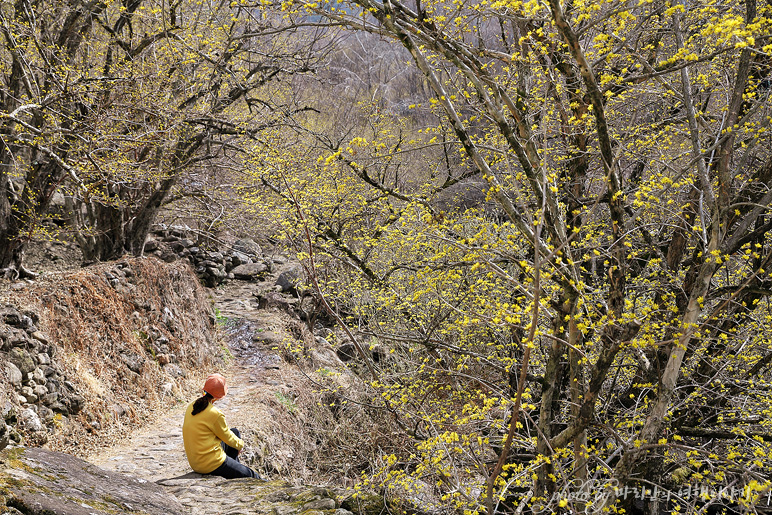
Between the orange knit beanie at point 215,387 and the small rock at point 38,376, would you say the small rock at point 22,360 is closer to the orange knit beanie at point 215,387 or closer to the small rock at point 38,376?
the small rock at point 38,376

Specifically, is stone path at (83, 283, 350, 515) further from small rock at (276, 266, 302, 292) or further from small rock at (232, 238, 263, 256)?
small rock at (232, 238, 263, 256)

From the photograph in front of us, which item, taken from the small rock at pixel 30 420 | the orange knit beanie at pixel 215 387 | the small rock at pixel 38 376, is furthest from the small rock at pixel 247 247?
the orange knit beanie at pixel 215 387

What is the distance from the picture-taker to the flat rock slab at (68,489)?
8.72 feet

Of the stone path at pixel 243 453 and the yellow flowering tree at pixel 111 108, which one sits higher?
the yellow flowering tree at pixel 111 108

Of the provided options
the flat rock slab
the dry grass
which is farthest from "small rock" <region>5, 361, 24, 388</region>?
the flat rock slab

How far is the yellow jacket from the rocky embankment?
16 centimetres

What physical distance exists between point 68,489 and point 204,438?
2.03 m

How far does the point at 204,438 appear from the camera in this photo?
5.09 meters

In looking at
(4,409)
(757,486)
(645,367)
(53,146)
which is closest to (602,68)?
(645,367)

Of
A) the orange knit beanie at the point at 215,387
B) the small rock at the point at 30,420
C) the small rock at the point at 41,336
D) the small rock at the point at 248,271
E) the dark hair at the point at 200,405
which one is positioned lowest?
the small rock at the point at 248,271

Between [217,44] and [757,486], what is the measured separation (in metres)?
9.71

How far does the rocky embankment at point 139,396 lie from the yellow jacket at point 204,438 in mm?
164

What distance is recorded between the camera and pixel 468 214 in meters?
6.90

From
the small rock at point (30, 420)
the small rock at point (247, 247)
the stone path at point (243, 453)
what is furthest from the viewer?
the small rock at point (247, 247)
